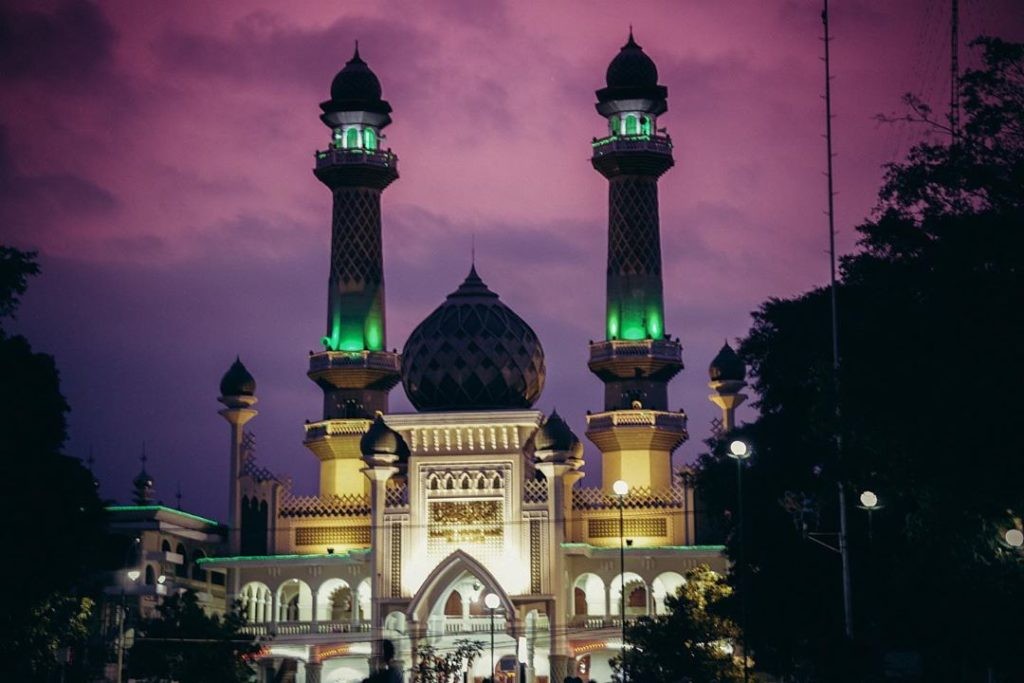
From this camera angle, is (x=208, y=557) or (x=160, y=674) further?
(x=208, y=557)

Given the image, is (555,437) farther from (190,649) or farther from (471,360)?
(190,649)

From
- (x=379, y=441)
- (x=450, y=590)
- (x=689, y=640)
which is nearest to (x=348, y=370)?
(x=379, y=441)

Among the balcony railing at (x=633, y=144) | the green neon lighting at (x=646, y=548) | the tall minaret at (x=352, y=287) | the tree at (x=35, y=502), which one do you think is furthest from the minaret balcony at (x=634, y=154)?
the tree at (x=35, y=502)

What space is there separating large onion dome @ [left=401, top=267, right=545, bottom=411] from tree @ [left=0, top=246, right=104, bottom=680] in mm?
28151

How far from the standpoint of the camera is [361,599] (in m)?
75.2

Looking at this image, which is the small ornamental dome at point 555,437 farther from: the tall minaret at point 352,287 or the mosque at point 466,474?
the tall minaret at point 352,287

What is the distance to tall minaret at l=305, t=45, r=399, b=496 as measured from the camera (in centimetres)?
7862

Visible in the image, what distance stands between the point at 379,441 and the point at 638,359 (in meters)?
10.4

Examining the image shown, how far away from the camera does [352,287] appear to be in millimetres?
80500

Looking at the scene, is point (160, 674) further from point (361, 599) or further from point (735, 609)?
point (735, 609)

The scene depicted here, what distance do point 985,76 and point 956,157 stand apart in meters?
1.53

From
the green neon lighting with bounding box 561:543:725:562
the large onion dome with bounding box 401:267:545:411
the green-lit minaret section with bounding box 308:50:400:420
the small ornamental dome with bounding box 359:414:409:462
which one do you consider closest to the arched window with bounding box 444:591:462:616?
the green neon lighting with bounding box 561:543:725:562

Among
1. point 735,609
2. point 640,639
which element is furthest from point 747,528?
point 640,639

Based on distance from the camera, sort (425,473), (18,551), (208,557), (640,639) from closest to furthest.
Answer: (18,551) → (640,639) → (425,473) → (208,557)
